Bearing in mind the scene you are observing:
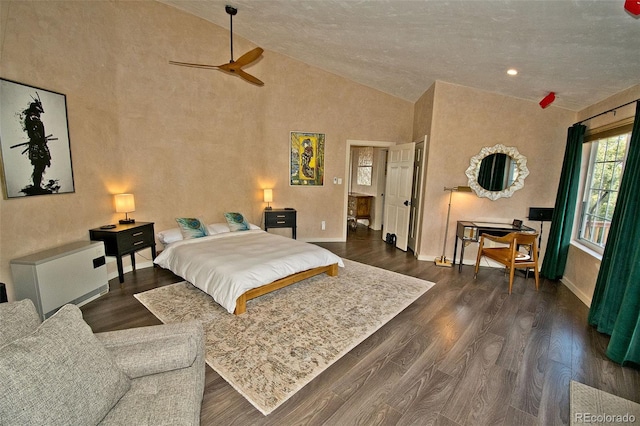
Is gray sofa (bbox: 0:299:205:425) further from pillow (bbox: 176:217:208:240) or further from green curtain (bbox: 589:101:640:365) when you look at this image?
green curtain (bbox: 589:101:640:365)

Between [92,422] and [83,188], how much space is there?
10.8ft

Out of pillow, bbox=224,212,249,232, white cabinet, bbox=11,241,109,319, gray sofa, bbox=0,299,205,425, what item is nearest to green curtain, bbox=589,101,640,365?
gray sofa, bbox=0,299,205,425

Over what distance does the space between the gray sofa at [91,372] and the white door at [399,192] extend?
4.57m

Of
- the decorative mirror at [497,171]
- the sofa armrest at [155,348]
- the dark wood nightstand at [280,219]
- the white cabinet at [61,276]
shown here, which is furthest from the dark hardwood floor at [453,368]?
the dark wood nightstand at [280,219]

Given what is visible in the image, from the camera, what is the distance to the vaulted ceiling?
2281 mm

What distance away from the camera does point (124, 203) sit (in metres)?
3.94

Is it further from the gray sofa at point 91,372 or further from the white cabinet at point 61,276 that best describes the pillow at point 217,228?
the gray sofa at point 91,372

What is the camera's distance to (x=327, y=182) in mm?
6047

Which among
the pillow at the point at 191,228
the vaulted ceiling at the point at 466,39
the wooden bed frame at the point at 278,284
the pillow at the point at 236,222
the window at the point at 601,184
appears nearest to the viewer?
the vaulted ceiling at the point at 466,39

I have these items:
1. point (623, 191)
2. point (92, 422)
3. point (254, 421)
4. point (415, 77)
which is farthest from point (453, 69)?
point (92, 422)

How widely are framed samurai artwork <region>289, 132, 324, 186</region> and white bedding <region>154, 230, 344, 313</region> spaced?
1.81 m

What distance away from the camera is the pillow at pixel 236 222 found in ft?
16.0

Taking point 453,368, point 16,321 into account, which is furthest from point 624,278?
point 16,321

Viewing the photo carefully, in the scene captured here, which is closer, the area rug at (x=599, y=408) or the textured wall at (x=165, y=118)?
the area rug at (x=599, y=408)
